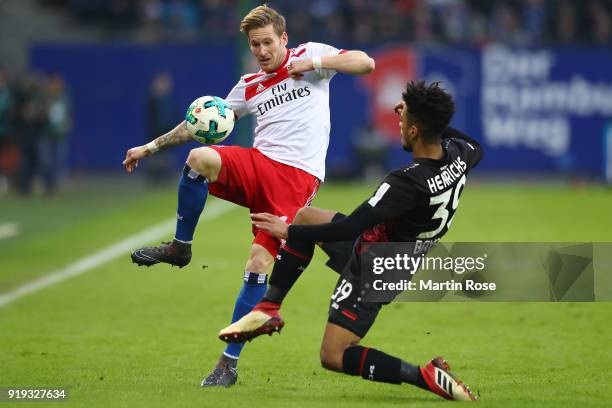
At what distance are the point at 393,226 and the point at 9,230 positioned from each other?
12.8 meters

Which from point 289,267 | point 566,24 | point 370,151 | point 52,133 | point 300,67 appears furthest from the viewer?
point 566,24

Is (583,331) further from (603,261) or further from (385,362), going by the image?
(385,362)

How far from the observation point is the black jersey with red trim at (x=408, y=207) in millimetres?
7551

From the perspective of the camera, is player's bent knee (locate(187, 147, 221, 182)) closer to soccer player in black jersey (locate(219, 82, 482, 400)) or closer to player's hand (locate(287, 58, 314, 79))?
player's hand (locate(287, 58, 314, 79))

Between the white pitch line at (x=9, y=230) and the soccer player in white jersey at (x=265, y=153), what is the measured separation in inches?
417

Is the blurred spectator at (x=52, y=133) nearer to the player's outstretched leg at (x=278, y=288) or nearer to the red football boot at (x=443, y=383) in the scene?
the player's outstretched leg at (x=278, y=288)

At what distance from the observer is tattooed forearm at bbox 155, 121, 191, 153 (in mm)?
8828

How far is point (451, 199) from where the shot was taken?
7.79 m

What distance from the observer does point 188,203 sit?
28.8 feet

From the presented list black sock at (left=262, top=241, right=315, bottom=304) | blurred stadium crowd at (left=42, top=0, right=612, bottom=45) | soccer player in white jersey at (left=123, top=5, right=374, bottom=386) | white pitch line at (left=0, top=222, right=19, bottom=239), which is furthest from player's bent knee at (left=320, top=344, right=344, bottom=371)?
blurred stadium crowd at (left=42, top=0, right=612, bottom=45)

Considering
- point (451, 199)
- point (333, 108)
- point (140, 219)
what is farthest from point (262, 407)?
point (333, 108)

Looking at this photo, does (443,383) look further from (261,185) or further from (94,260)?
(94,260)

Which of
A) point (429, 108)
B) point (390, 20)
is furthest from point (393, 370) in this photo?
point (390, 20)

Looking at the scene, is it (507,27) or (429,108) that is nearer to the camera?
(429,108)
